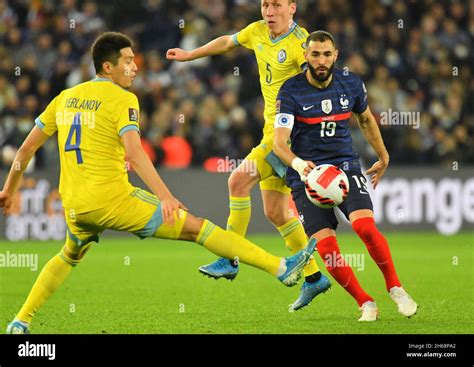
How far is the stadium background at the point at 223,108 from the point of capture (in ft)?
46.3

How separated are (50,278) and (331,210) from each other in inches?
83.8

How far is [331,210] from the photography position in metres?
7.82

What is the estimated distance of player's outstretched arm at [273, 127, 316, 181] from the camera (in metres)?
7.29

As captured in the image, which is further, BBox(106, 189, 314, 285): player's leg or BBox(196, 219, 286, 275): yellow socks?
BBox(196, 219, 286, 275): yellow socks

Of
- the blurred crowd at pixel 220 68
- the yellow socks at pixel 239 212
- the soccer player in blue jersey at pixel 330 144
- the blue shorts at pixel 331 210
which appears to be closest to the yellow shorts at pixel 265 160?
the yellow socks at pixel 239 212

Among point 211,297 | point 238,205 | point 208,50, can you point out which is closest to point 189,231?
point 238,205

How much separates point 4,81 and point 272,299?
28.2 ft

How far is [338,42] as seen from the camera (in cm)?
1830

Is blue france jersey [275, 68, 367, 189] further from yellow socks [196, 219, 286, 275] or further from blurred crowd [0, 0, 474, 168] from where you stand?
blurred crowd [0, 0, 474, 168]

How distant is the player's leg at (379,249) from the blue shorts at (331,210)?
0.07 metres

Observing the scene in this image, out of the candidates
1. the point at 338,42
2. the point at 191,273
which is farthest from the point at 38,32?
the point at 191,273

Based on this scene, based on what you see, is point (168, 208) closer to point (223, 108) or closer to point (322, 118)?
point (322, 118)

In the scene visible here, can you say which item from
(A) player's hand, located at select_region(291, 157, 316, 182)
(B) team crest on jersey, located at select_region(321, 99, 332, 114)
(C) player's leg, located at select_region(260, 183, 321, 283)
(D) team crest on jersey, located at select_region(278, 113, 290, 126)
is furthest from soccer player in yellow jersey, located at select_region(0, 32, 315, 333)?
(C) player's leg, located at select_region(260, 183, 321, 283)

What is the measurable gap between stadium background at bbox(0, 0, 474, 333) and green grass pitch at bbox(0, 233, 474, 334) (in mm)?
88
